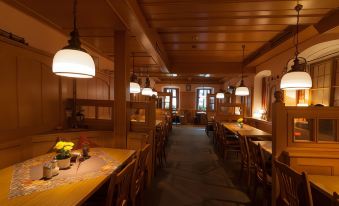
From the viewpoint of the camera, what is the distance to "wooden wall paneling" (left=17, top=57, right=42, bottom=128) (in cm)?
260

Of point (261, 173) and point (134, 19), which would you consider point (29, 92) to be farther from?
point (261, 173)

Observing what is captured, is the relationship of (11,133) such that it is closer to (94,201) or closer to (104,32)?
(94,201)

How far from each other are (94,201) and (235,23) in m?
2.92

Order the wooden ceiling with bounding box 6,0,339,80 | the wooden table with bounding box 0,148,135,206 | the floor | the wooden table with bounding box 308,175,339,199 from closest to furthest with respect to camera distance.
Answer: the wooden table with bounding box 0,148,135,206, the wooden table with bounding box 308,175,339,199, the wooden ceiling with bounding box 6,0,339,80, the floor

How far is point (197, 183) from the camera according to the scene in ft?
11.3

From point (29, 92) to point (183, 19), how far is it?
2.30m

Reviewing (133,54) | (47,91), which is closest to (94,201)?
(47,91)

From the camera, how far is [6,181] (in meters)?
1.56

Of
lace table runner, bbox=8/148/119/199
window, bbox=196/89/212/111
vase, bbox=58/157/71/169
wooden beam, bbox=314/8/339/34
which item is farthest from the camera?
window, bbox=196/89/212/111

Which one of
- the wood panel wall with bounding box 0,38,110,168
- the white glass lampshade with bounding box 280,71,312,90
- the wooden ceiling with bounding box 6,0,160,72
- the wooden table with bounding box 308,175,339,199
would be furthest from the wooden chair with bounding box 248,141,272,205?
the wood panel wall with bounding box 0,38,110,168

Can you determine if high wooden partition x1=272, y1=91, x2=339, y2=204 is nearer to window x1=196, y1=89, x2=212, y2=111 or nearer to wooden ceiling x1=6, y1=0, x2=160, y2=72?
wooden ceiling x1=6, y1=0, x2=160, y2=72

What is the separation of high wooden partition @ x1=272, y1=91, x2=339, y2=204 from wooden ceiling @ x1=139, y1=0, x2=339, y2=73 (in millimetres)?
1203

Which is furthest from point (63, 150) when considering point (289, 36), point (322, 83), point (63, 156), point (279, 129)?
point (322, 83)

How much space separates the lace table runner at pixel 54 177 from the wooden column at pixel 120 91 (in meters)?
0.88
